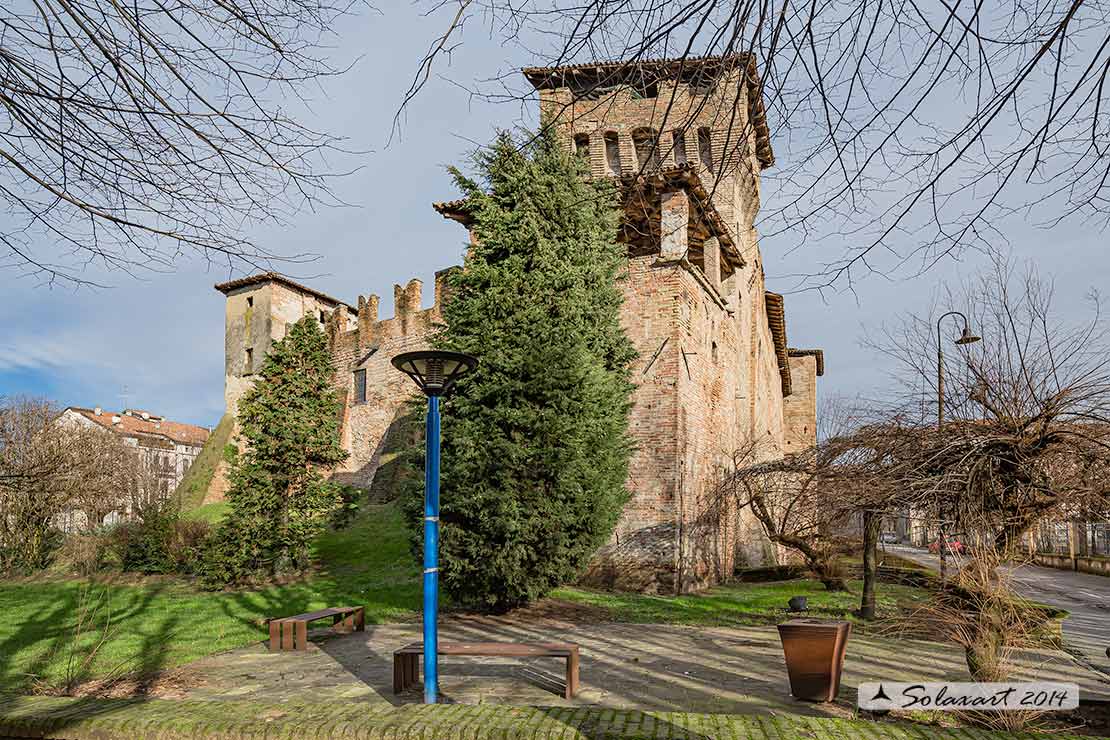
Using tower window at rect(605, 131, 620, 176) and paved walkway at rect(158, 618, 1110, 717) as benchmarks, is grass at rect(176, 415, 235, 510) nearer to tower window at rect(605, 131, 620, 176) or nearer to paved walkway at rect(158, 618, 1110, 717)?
tower window at rect(605, 131, 620, 176)

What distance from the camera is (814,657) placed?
6.05m

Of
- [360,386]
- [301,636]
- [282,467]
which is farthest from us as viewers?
[360,386]

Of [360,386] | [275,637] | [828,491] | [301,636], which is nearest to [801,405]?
[360,386]

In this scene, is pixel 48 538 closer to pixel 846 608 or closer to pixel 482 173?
pixel 482 173

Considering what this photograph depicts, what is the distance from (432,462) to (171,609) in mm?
8621

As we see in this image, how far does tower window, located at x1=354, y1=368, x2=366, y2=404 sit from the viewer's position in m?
30.6

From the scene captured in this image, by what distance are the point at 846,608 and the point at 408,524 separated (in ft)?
24.1

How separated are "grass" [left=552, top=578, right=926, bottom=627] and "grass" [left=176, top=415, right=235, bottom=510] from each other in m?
22.1

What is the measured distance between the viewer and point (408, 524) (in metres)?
11.4

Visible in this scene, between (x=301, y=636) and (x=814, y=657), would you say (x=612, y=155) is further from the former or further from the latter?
(x=814, y=657)

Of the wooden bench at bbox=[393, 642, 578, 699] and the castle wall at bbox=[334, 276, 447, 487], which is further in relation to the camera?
the castle wall at bbox=[334, 276, 447, 487]

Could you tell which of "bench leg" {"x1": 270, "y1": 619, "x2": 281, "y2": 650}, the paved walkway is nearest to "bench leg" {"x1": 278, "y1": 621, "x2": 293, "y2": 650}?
"bench leg" {"x1": 270, "y1": 619, "x2": 281, "y2": 650}

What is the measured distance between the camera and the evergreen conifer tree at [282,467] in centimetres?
1505

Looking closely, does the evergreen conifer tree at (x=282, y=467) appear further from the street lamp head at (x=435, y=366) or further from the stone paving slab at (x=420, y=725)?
the stone paving slab at (x=420, y=725)
